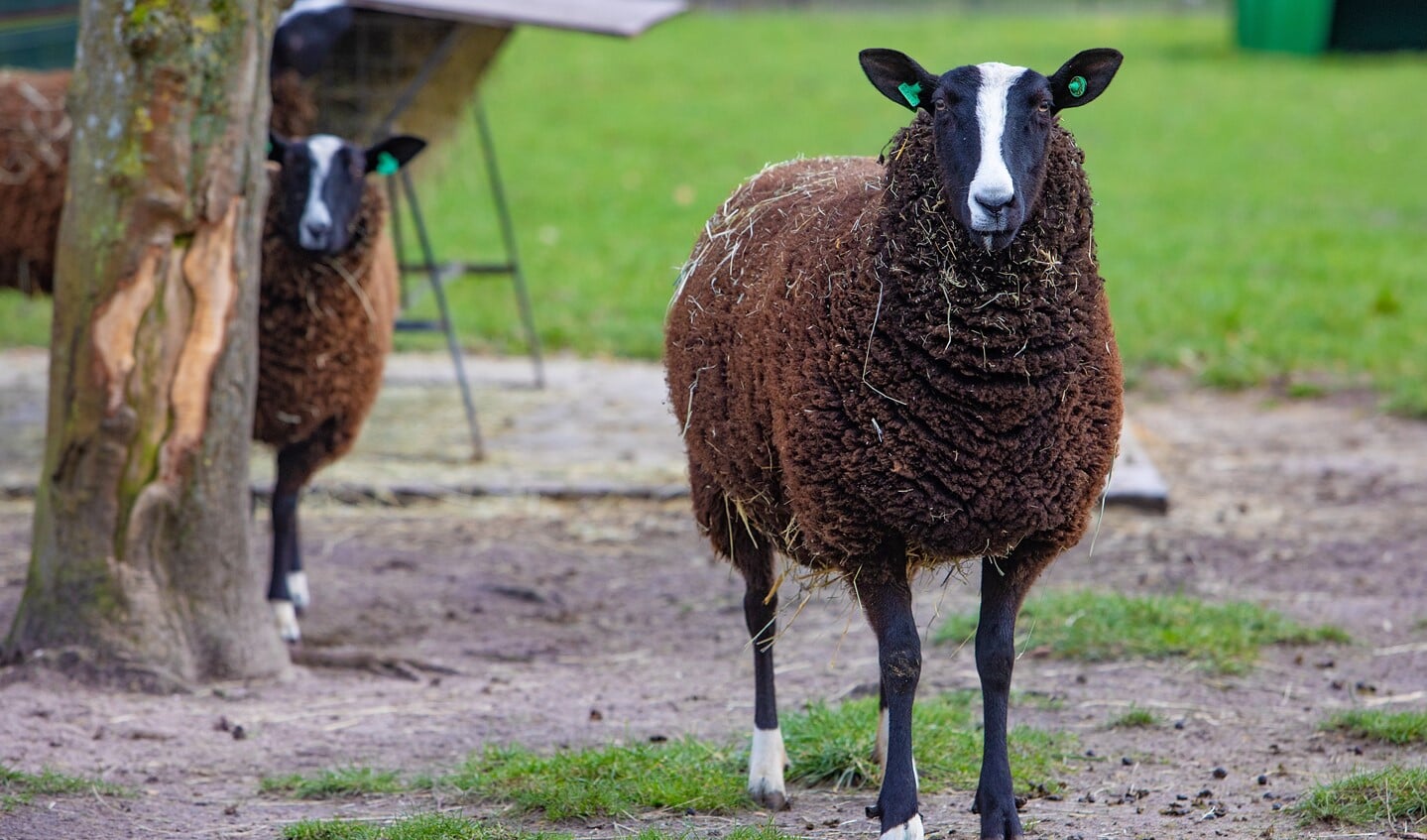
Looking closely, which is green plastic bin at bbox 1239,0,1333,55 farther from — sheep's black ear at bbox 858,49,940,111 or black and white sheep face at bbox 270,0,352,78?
sheep's black ear at bbox 858,49,940,111

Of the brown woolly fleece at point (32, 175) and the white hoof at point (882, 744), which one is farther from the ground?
the brown woolly fleece at point (32, 175)

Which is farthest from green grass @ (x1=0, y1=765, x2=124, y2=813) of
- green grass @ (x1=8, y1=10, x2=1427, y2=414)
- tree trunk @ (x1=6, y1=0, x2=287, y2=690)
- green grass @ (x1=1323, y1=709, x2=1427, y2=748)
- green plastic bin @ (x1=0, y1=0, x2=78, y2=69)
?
green plastic bin @ (x1=0, y1=0, x2=78, y2=69)

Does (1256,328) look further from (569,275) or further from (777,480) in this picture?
(777,480)

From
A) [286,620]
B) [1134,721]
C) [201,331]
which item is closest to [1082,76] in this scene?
[1134,721]

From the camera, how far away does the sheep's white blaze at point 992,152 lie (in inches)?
134

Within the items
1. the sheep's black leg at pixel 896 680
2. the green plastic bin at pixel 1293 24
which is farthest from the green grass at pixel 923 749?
the green plastic bin at pixel 1293 24

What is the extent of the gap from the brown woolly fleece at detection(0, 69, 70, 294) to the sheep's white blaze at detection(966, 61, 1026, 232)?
5.29 meters

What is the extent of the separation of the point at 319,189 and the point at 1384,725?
13.7ft

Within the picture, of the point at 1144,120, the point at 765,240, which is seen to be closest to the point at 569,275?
the point at 765,240

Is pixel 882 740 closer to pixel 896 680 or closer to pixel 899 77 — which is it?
pixel 896 680

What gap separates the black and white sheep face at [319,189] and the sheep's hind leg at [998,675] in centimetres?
321

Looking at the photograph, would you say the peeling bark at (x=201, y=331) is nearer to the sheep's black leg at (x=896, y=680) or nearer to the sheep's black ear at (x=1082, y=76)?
the sheep's black leg at (x=896, y=680)

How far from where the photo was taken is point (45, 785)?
412cm

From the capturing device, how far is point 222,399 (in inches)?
199
